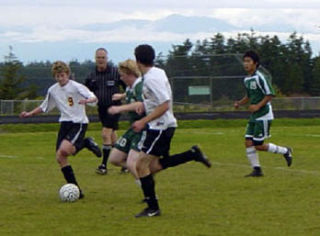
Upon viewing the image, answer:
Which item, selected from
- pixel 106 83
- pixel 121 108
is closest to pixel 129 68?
pixel 121 108

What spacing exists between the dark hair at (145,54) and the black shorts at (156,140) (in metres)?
0.78

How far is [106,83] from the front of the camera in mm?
15969

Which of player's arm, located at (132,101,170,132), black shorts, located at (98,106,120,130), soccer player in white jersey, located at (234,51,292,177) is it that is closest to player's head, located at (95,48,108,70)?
black shorts, located at (98,106,120,130)

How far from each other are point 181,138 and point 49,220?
1539 cm

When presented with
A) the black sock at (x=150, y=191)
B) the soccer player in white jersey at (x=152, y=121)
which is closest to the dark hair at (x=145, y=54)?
the soccer player in white jersey at (x=152, y=121)

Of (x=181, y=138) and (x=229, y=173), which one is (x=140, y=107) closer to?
(x=229, y=173)

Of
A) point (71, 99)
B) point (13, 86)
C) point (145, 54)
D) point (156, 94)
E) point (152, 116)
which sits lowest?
point (13, 86)

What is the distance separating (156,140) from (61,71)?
8.46 feet

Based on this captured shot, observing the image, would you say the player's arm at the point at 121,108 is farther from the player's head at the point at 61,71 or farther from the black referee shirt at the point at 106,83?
the black referee shirt at the point at 106,83

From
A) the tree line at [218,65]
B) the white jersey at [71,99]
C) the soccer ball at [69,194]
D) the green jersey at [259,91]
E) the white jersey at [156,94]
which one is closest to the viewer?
the white jersey at [156,94]

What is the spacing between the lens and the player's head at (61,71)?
12.1 meters

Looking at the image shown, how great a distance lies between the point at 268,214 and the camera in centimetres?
993

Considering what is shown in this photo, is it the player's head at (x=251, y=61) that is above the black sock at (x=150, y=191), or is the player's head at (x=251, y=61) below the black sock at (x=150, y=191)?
above

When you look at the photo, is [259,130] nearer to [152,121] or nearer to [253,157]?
[253,157]
